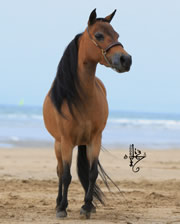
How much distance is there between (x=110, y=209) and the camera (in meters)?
6.23

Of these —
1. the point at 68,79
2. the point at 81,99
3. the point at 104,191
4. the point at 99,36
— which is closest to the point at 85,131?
the point at 81,99

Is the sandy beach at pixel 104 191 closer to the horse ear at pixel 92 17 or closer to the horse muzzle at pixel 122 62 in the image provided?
the horse muzzle at pixel 122 62

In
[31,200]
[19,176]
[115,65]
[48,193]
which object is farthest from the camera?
[19,176]

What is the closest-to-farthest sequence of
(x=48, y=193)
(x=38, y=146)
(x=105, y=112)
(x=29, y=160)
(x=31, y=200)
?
(x=105, y=112), (x=31, y=200), (x=48, y=193), (x=29, y=160), (x=38, y=146)

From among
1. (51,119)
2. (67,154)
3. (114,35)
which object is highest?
(114,35)

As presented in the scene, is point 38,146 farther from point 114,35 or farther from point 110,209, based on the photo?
point 114,35

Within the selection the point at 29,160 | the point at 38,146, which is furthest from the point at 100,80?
the point at 38,146

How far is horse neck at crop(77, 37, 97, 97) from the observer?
16.7 ft

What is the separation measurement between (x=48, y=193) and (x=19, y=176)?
1.90 metres

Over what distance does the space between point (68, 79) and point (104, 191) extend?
3.07 m

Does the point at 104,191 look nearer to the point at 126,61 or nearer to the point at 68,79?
the point at 68,79

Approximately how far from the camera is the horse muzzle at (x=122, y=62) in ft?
14.7

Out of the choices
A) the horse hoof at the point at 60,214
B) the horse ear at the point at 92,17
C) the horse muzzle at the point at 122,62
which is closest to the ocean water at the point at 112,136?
the horse hoof at the point at 60,214

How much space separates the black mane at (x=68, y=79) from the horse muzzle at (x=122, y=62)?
2.39ft
